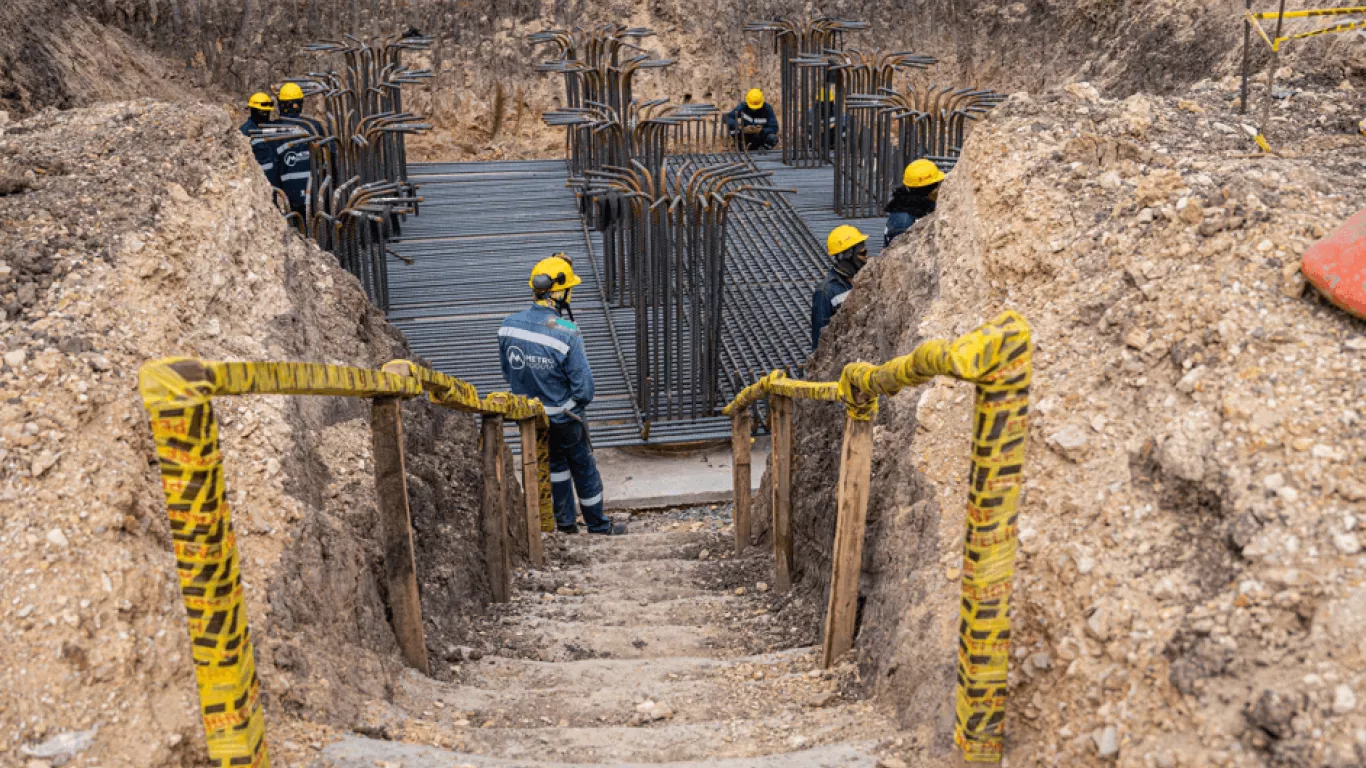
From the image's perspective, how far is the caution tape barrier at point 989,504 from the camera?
2299 millimetres

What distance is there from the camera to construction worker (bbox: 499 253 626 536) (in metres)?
6.75

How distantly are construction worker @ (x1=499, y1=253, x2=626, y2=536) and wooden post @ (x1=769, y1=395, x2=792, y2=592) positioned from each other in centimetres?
202

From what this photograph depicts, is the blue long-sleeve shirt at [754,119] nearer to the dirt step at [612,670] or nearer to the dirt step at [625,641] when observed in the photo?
the dirt step at [625,641]

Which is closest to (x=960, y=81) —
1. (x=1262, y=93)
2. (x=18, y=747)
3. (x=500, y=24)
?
(x=500, y=24)

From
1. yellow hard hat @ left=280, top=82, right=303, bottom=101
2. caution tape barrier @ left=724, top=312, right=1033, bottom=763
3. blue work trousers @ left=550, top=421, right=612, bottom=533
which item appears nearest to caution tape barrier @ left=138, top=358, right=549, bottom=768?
caution tape barrier @ left=724, top=312, right=1033, bottom=763

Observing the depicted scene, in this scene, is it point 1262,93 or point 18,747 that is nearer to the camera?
point 18,747

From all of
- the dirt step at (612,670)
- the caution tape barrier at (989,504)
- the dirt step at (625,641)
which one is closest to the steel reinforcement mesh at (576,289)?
the dirt step at (625,641)

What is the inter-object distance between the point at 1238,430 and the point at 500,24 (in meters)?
15.6

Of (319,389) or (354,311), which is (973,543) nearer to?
(319,389)

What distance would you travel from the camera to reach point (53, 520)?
2.87m

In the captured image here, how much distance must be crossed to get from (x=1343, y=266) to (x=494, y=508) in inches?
132

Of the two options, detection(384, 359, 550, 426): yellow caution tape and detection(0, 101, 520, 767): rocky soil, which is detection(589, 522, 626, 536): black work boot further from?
detection(0, 101, 520, 767): rocky soil

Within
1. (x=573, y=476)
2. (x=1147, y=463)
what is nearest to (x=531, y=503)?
(x=573, y=476)

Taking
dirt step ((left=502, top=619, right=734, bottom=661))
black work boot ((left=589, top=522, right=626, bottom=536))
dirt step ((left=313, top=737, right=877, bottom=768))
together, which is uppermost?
dirt step ((left=313, top=737, right=877, bottom=768))
